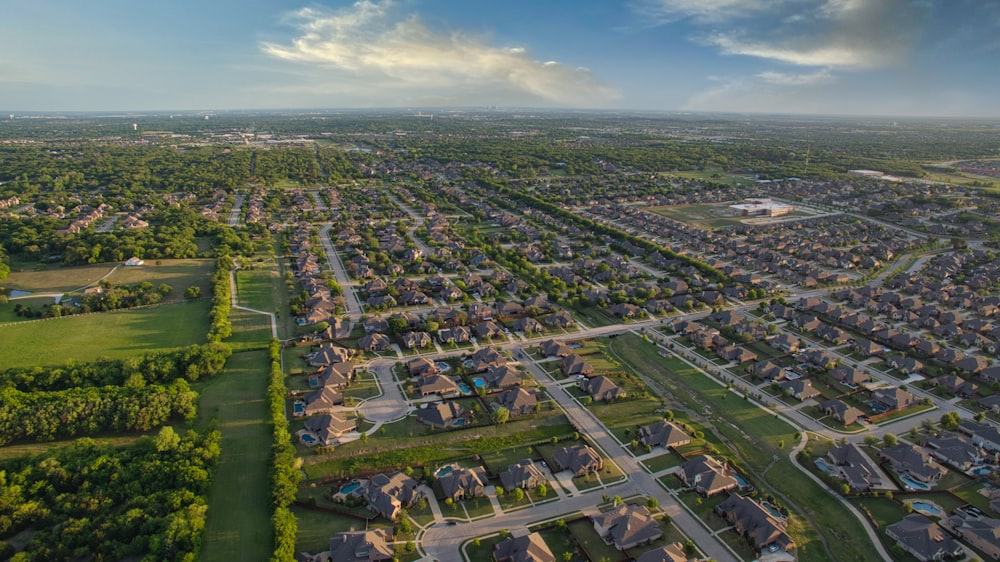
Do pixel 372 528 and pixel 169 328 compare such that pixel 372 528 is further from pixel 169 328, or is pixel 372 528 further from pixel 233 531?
pixel 169 328

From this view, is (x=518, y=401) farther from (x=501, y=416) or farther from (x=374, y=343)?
(x=374, y=343)

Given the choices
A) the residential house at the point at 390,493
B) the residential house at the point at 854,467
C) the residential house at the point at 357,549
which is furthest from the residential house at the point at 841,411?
the residential house at the point at 357,549

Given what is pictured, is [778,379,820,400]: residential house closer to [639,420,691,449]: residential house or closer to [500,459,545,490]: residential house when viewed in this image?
[639,420,691,449]: residential house

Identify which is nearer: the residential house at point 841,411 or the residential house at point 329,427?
the residential house at point 329,427

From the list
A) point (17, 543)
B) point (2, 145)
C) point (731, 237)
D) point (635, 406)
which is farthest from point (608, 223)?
point (2, 145)

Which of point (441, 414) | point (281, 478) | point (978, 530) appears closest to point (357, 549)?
point (281, 478)

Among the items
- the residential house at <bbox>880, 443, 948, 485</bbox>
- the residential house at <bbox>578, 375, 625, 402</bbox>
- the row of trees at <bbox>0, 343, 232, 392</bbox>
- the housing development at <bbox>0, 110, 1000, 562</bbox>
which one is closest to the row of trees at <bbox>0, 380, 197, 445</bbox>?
the housing development at <bbox>0, 110, 1000, 562</bbox>

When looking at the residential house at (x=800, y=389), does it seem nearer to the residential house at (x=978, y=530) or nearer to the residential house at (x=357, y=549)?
the residential house at (x=978, y=530)
